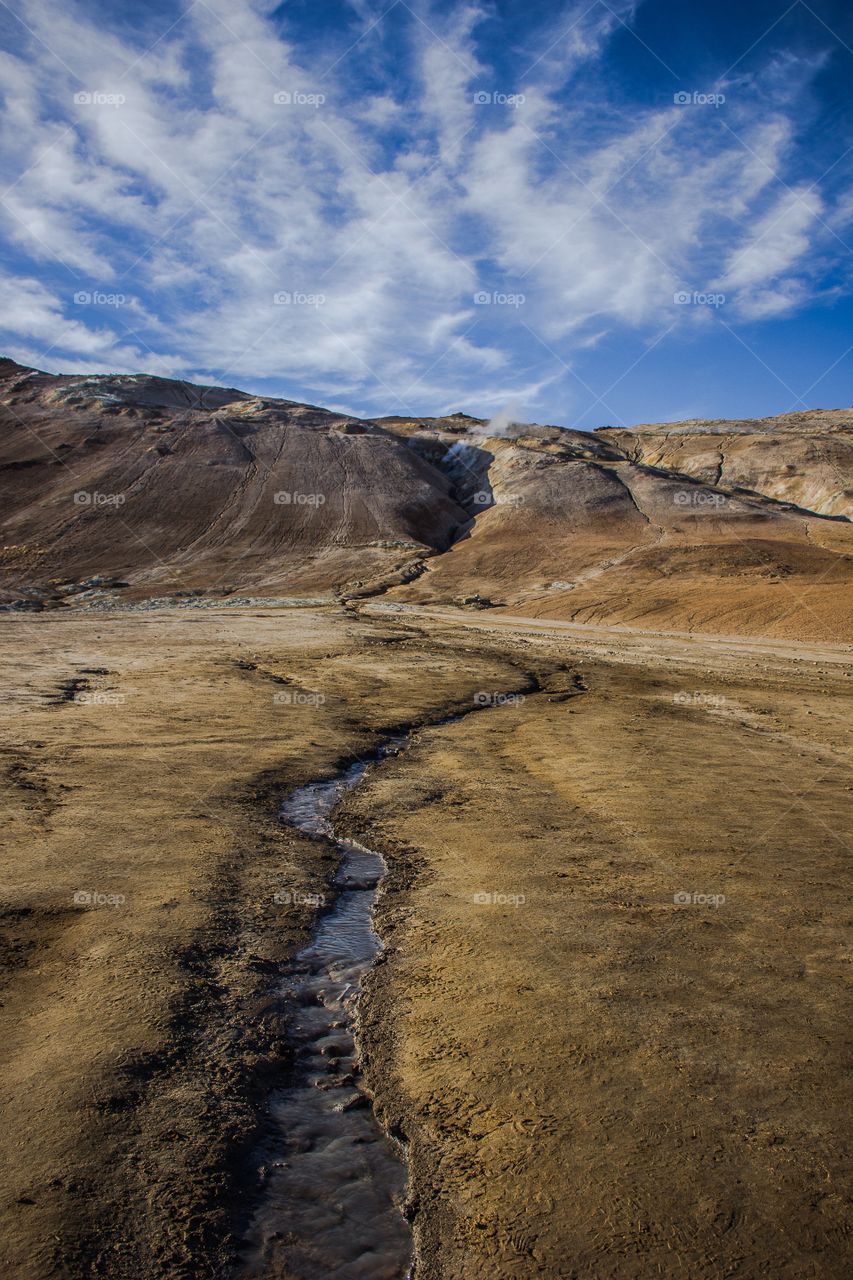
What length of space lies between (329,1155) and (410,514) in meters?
69.8

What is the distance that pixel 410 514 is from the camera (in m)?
72.5

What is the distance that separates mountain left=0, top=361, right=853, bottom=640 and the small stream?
31418 millimetres

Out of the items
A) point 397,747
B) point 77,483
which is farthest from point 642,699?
point 77,483

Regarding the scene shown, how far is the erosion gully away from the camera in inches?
138

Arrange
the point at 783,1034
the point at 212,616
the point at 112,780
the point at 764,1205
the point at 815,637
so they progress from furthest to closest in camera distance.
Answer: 1. the point at 212,616
2. the point at 815,637
3. the point at 112,780
4. the point at 783,1034
5. the point at 764,1205

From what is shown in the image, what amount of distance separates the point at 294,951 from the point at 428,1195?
2594mm

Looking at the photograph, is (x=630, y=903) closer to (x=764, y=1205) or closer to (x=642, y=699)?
(x=764, y=1205)

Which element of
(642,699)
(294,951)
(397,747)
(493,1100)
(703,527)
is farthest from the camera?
(703,527)

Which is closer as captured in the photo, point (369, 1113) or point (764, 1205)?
point (764, 1205)

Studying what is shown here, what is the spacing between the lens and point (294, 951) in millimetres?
6164

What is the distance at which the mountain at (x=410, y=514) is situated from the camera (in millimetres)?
47281

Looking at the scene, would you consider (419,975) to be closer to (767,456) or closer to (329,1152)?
(329,1152)

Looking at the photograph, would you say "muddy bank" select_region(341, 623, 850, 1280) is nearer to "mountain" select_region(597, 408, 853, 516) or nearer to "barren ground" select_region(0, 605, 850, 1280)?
"barren ground" select_region(0, 605, 850, 1280)

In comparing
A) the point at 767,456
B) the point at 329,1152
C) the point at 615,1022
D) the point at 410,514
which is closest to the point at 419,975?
the point at 615,1022
